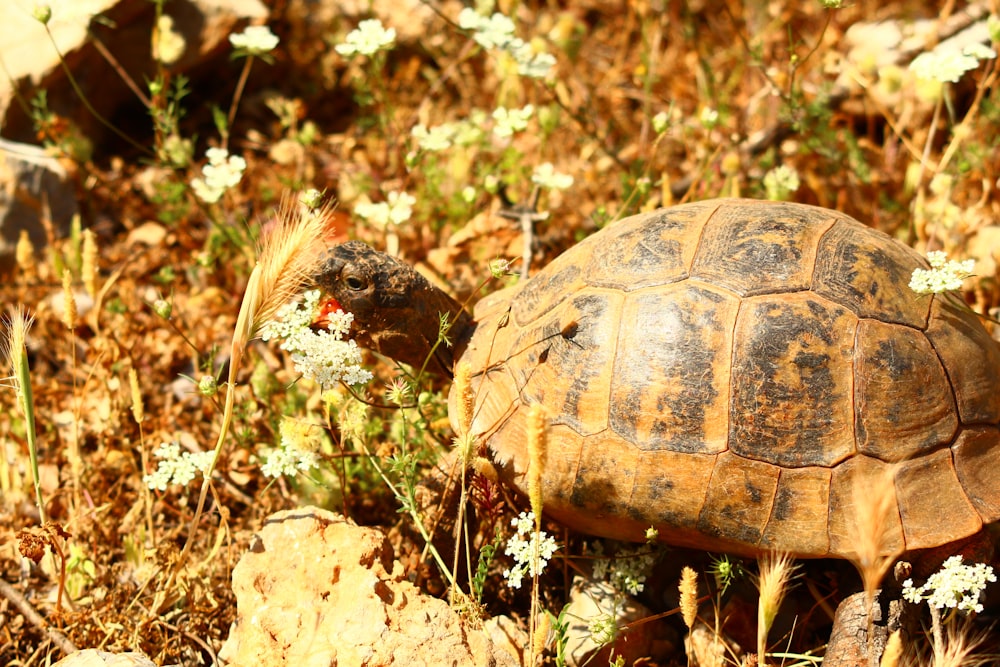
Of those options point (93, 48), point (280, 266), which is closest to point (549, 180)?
point (280, 266)

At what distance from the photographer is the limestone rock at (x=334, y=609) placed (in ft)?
10.2

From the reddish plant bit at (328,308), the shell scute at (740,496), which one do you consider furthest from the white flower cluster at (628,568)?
the reddish plant bit at (328,308)

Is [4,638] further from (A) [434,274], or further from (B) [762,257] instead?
(B) [762,257]

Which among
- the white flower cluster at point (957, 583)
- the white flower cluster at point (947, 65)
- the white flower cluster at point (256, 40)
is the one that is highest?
the white flower cluster at point (947, 65)

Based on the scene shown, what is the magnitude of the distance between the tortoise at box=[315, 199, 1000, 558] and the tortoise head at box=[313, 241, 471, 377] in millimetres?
622

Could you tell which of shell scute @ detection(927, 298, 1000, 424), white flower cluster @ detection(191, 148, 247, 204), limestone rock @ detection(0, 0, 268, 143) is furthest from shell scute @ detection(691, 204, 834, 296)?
limestone rock @ detection(0, 0, 268, 143)

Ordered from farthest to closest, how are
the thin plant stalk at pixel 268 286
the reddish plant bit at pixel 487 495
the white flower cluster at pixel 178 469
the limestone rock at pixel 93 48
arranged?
the limestone rock at pixel 93 48 → the reddish plant bit at pixel 487 495 → the white flower cluster at pixel 178 469 → the thin plant stalk at pixel 268 286

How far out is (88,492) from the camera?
4199mm

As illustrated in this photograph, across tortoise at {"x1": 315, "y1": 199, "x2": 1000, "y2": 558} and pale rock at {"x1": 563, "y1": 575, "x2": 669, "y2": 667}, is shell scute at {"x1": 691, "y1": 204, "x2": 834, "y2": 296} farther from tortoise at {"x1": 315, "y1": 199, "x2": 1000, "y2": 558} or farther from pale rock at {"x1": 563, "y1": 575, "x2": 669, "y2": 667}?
pale rock at {"x1": 563, "y1": 575, "x2": 669, "y2": 667}

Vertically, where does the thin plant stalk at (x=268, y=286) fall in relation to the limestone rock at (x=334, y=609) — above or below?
above

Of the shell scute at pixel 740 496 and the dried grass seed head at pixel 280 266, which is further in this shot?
the shell scute at pixel 740 496

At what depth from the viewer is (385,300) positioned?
387 centimetres

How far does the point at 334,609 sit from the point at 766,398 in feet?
5.85

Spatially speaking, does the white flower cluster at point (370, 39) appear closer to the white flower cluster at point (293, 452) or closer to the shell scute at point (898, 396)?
the white flower cluster at point (293, 452)
